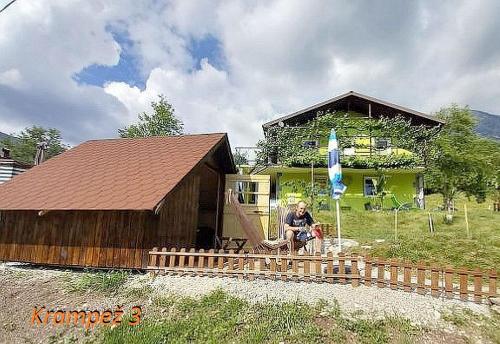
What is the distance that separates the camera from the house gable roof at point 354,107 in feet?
70.2

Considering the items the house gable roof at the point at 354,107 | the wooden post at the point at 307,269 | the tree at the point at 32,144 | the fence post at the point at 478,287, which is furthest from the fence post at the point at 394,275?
the tree at the point at 32,144

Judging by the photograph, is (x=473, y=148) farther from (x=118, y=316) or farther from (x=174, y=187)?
(x=118, y=316)

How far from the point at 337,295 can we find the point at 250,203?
242 inches

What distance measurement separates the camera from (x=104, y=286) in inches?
244

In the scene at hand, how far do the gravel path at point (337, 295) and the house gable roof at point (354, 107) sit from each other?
57.1 feet

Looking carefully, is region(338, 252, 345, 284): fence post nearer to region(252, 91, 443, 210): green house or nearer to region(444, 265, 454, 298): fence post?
region(444, 265, 454, 298): fence post

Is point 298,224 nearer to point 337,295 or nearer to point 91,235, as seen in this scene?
point 337,295

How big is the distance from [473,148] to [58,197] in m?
25.9

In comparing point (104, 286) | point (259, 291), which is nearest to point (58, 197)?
point (104, 286)

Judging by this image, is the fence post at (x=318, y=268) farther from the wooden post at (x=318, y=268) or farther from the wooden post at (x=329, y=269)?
the wooden post at (x=329, y=269)

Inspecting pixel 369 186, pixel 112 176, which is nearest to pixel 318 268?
pixel 112 176

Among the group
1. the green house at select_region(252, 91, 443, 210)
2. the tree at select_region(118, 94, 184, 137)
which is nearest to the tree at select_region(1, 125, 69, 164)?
the tree at select_region(118, 94, 184, 137)

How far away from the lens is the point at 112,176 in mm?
8562

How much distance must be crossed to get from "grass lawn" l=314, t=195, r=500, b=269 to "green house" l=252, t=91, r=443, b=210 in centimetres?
410
